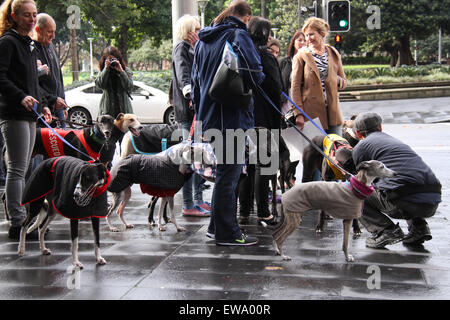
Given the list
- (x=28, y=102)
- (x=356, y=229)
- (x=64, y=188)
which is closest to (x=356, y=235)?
(x=356, y=229)

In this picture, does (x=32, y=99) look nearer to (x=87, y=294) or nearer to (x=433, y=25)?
(x=87, y=294)

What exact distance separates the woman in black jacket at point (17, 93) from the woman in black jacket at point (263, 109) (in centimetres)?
222

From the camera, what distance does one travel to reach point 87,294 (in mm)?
4379

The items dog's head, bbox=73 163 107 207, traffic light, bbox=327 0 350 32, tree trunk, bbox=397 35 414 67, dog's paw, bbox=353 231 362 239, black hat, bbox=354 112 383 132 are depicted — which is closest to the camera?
dog's head, bbox=73 163 107 207

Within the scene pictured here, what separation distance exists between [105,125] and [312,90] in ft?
8.10

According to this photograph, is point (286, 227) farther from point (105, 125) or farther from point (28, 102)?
point (105, 125)

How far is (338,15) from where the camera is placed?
14.4 meters

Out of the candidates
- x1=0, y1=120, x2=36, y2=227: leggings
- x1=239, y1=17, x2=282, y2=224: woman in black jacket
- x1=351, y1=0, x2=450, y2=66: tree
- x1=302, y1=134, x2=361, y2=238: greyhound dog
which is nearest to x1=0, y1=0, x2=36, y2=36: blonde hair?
x1=0, y1=120, x2=36, y2=227: leggings

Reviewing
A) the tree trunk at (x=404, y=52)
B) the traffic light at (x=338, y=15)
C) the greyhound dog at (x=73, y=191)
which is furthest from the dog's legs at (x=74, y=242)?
the tree trunk at (x=404, y=52)

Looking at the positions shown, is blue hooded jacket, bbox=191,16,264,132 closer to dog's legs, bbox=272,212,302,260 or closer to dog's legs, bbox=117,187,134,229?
dog's legs, bbox=272,212,302,260

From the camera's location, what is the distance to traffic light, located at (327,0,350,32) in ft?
47.3

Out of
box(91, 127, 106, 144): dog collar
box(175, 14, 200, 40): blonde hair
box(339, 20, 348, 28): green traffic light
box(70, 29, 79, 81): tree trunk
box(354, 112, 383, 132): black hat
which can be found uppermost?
box(70, 29, 79, 81): tree trunk

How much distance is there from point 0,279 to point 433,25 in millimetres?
40675

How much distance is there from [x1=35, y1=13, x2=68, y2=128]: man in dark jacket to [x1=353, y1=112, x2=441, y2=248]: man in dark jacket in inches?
143
